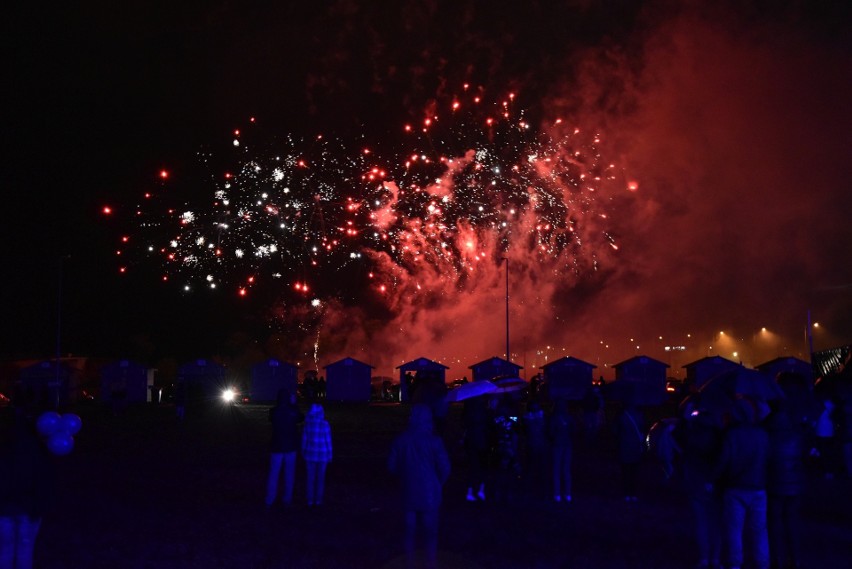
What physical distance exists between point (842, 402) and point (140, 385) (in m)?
44.0

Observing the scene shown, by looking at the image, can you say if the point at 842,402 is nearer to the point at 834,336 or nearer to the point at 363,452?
the point at 363,452

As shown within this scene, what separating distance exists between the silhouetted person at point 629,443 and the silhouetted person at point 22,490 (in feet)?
26.9

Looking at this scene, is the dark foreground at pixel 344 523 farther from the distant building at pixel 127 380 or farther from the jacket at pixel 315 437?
the distant building at pixel 127 380

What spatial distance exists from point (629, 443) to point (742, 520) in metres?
5.26

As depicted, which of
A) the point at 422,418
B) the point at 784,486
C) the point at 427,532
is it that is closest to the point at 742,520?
the point at 784,486

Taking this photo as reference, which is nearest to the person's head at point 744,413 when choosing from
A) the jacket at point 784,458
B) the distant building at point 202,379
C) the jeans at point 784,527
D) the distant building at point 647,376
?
the jacket at point 784,458

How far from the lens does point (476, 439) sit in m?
Result: 12.9

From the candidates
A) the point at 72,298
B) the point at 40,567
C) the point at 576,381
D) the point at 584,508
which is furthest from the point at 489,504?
the point at 72,298

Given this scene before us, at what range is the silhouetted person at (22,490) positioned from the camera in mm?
6891

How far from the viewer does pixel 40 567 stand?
8.97m

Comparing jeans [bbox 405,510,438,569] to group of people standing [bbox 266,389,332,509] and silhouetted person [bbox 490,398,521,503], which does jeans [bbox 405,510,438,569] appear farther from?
silhouetted person [bbox 490,398,521,503]

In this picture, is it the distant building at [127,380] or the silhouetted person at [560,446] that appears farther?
the distant building at [127,380]

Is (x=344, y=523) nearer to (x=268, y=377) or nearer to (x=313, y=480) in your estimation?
(x=313, y=480)

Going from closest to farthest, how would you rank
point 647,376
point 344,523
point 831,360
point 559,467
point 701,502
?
point 701,502
point 344,523
point 559,467
point 831,360
point 647,376
